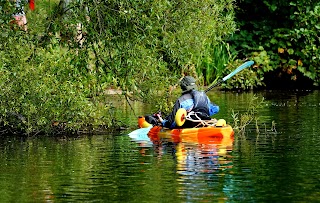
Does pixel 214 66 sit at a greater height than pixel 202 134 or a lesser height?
greater

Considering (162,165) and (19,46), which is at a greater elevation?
(19,46)

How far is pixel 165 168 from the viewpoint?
15.6m

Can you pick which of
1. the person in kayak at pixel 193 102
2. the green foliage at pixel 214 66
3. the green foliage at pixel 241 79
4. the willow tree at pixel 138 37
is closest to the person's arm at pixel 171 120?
the person in kayak at pixel 193 102

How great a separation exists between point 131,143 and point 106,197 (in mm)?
6716

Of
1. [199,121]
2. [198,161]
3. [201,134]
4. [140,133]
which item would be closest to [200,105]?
[199,121]

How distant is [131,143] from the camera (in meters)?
19.7

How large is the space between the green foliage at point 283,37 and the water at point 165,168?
15442mm

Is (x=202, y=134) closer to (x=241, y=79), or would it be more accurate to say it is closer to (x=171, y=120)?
(x=171, y=120)

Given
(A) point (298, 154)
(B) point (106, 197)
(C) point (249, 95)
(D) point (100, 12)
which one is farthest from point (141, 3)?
(C) point (249, 95)

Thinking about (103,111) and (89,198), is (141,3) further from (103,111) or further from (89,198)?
(89,198)

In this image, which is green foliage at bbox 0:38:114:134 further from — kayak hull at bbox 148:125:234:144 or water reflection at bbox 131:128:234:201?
kayak hull at bbox 148:125:234:144

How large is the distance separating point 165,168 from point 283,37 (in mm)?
23873

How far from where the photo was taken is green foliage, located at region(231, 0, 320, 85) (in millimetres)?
37875

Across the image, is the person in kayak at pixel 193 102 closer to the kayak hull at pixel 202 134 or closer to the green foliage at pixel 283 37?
the kayak hull at pixel 202 134
